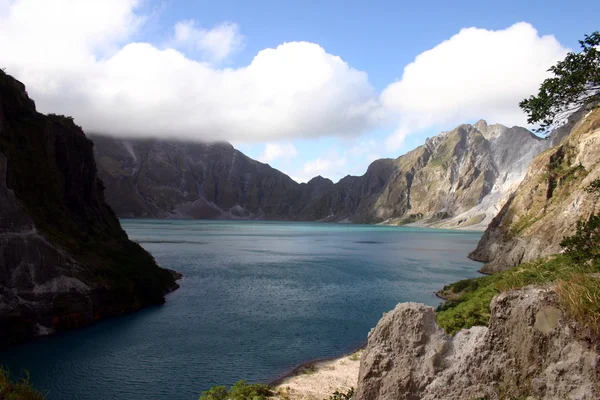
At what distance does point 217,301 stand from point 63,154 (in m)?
34.3

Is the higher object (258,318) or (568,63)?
(568,63)

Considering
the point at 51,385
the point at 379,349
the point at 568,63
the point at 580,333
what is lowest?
the point at 51,385

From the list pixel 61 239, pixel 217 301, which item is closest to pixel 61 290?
pixel 61 239

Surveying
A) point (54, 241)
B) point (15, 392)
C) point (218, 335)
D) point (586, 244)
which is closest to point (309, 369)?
point (218, 335)

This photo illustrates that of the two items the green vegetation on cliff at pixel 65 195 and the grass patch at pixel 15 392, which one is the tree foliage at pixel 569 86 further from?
the green vegetation on cliff at pixel 65 195

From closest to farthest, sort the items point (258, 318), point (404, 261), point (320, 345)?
point (320, 345)
point (258, 318)
point (404, 261)

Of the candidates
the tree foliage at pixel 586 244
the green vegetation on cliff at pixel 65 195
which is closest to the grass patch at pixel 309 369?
the tree foliage at pixel 586 244

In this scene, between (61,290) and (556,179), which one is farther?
(556,179)

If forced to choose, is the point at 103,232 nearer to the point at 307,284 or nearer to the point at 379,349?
the point at 307,284

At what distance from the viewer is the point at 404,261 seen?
98.6 meters

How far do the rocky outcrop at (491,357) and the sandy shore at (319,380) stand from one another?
14475 millimetres

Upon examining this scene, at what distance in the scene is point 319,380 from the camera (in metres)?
28.9

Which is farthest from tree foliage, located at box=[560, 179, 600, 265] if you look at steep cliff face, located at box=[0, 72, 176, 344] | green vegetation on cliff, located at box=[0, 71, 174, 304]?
green vegetation on cliff, located at box=[0, 71, 174, 304]

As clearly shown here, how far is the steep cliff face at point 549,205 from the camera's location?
61125 mm
